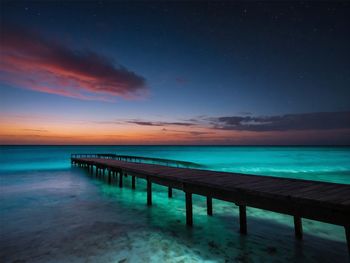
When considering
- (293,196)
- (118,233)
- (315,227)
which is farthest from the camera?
(315,227)

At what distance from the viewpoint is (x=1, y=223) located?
7918 millimetres

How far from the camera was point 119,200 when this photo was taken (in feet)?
35.9

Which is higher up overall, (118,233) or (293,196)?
(293,196)

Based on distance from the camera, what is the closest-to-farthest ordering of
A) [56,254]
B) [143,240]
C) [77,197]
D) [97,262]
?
1. [97,262]
2. [56,254]
3. [143,240]
4. [77,197]

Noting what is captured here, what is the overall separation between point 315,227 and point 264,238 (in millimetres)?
2167

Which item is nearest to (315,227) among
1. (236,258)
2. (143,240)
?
(236,258)

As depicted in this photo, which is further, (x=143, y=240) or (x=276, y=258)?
(x=143, y=240)

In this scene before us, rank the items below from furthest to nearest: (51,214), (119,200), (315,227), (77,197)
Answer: (77,197), (119,200), (51,214), (315,227)

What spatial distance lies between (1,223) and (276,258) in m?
8.89

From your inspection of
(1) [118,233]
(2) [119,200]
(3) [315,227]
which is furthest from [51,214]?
(3) [315,227]

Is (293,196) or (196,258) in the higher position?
(293,196)

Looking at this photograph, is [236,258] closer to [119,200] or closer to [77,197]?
[119,200]

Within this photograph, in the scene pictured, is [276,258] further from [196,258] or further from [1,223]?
[1,223]

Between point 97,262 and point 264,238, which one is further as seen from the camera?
point 264,238
